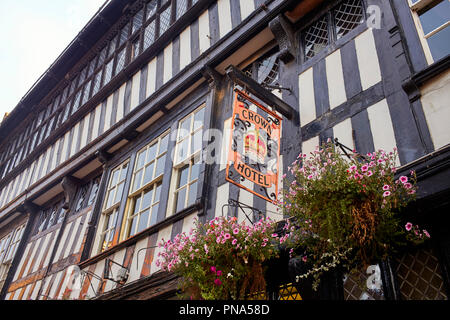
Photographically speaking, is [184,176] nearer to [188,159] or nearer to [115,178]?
[188,159]

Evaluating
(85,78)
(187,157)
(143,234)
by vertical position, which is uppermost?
(85,78)

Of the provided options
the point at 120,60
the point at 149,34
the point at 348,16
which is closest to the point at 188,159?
the point at 348,16

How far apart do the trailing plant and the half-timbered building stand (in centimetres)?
44

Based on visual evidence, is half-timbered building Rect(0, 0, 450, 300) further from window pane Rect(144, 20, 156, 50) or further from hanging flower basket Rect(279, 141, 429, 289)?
hanging flower basket Rect(279, 141, 429, 289)

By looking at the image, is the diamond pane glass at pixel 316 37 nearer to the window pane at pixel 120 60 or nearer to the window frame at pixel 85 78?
the window frame at pixel 85 78

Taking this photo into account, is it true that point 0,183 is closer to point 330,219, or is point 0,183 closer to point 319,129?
point 319,129

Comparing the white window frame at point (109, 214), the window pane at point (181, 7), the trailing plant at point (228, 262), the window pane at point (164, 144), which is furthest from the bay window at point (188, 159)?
the window pane at point (181, 7)

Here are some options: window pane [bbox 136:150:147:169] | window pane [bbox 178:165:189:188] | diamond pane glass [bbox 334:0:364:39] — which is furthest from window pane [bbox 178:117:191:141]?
diamond pane glass [bbox 334:0:364:39]

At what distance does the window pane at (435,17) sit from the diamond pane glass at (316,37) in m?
1.50

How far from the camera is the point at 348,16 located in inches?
227

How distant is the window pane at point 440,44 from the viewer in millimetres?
4266

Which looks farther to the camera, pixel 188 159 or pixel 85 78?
pixel 85 78

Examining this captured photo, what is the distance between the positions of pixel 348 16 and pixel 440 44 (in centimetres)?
171
